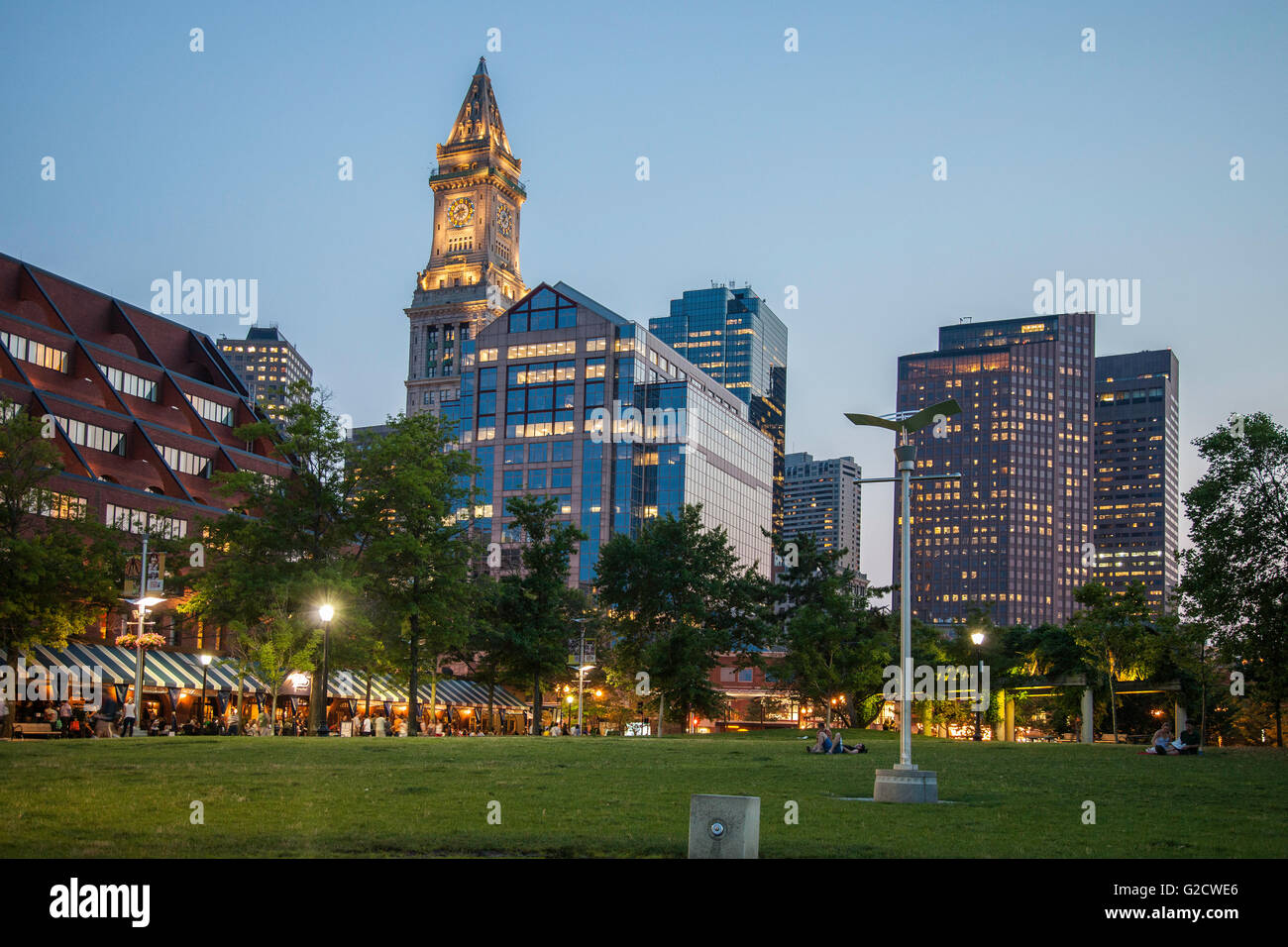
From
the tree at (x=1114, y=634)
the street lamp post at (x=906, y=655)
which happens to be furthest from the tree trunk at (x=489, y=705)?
the street lamp post at (x=906, y=655)

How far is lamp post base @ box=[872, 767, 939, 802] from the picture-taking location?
1983 cm

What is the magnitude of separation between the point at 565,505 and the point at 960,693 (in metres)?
103

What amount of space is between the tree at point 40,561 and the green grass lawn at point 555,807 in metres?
17.7

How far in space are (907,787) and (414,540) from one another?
3607 cm

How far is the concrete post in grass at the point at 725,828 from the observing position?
1123cm

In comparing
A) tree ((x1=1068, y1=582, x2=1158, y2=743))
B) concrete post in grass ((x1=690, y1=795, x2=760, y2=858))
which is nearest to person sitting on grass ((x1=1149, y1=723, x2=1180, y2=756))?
tree ((x1=1068, y1=582, x2=1158, y2=743))

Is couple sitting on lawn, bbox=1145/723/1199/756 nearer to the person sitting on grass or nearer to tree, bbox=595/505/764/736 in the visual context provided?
the person sitting on grass

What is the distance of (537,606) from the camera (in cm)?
7194

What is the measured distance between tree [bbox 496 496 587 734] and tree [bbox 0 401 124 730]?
23.9m

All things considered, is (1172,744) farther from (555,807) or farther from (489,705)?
(489,705)

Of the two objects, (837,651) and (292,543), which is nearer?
(292,543)

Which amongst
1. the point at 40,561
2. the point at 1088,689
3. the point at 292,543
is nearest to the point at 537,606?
the point at 292,543
